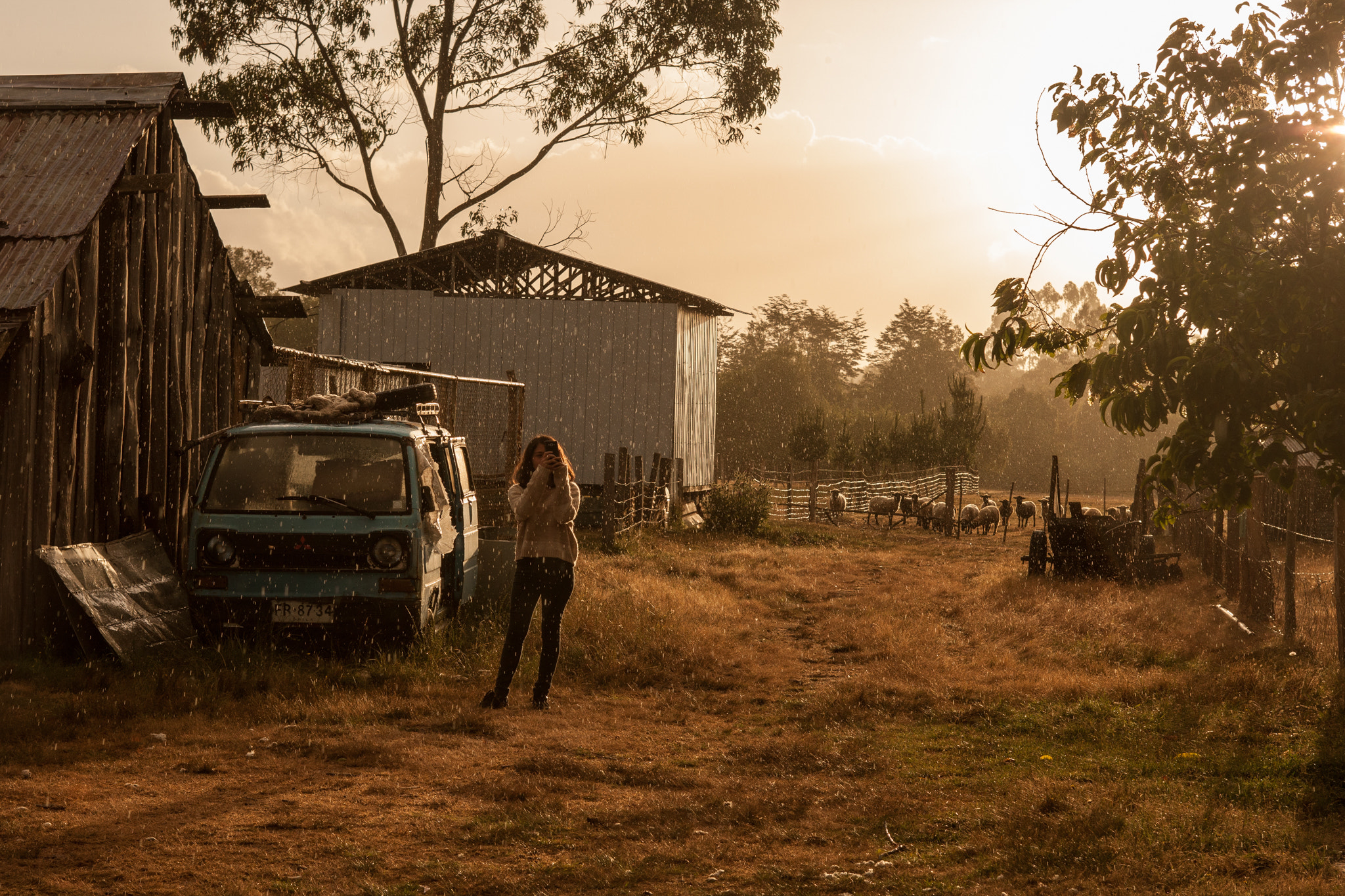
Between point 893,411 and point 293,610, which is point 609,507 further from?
point 893,411

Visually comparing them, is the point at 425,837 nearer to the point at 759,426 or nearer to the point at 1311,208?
the point at 1311,208

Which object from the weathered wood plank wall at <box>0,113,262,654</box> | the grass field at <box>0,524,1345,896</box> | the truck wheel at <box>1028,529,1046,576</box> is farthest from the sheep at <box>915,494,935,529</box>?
the weathered wood plank wall at <box>0,113,262,654</box>

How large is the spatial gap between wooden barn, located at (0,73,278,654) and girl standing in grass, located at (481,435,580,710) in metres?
3.32

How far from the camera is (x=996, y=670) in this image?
9.90m

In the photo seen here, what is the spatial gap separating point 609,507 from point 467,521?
907cm

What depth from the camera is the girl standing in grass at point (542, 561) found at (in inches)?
301

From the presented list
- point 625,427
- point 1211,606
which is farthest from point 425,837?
point 625,427

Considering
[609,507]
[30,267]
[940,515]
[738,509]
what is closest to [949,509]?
[940,515]

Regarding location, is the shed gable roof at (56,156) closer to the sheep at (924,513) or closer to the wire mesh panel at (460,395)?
the wire mesh panel at (460,395)

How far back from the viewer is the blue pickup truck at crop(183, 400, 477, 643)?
7852 mm

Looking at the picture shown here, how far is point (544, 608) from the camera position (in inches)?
309

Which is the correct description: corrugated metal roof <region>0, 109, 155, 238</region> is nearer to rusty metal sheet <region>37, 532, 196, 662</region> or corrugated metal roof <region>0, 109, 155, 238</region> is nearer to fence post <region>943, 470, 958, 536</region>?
rusty metal sheet <region>37, 532, 196, 662</region>

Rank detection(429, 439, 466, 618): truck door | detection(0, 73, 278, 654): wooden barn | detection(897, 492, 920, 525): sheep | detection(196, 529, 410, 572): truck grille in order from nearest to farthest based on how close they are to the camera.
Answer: detection(0, 73, 278, 654): wooden barn
detection(196, 529, 410, 572): truck grille
detection(429, 439, 466, 618): truck door
detection(897, 492, 920, 525): sheep

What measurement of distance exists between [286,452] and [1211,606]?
1094 centimetres
